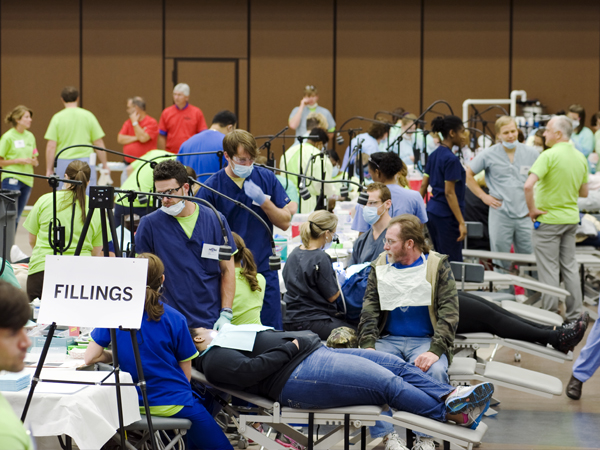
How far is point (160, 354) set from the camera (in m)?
2.94

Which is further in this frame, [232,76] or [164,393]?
[232,76]

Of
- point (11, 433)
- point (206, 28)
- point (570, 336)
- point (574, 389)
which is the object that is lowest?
point (574, 389)

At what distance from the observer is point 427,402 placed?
310cm

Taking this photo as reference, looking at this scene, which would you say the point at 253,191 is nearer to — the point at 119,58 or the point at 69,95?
the point at 69,95

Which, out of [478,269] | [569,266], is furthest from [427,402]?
[569,266]

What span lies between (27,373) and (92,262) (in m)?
0.59

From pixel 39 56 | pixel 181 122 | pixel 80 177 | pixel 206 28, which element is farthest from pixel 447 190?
pixel 39 56

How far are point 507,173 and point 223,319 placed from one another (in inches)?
143

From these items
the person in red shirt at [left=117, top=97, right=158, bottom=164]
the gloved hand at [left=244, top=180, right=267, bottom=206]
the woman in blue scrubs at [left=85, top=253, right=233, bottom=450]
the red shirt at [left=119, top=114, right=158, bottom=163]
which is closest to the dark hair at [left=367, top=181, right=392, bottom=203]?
the gloved hand at [left=244, top=180, right=267, bottom=206]

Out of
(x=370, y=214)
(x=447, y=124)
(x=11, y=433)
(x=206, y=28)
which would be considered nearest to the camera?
(x=11, y=433)

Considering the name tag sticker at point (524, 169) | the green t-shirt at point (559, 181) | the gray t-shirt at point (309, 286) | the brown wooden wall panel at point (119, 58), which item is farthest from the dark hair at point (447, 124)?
the brown wooden wall panel at point (119, 58)

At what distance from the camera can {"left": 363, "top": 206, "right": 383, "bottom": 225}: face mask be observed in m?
4.53

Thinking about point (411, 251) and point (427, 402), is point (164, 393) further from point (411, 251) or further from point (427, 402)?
point (411, 251)

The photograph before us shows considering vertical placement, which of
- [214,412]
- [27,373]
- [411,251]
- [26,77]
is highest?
[26,77]
